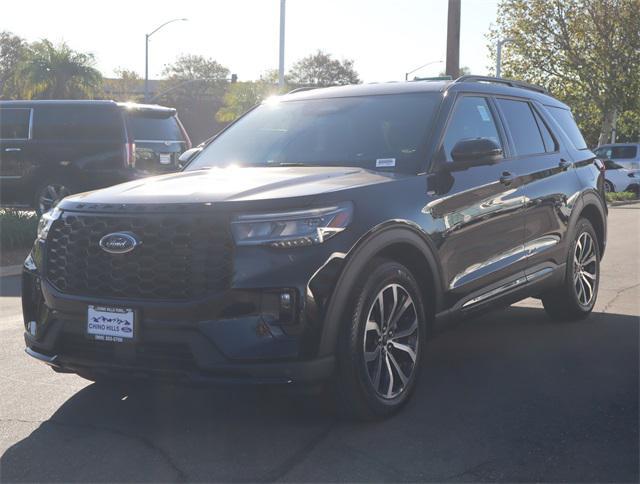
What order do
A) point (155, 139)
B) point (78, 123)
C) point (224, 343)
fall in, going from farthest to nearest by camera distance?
point (155, 139) < point (78, 123) < point (224, 343)

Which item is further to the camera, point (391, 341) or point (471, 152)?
point (471, 152)

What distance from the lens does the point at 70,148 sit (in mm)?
13508

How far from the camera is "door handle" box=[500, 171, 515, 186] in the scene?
5561 millimetres

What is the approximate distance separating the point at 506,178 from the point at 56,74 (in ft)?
147

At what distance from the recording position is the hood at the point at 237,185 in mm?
4094

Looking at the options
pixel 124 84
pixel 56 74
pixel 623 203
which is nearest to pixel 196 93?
pixel 124 84

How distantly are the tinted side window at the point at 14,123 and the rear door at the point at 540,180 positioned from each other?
9.42 m

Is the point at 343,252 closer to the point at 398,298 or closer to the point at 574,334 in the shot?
the point at 398,298

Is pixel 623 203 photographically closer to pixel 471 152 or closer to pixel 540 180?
pixel 540 180

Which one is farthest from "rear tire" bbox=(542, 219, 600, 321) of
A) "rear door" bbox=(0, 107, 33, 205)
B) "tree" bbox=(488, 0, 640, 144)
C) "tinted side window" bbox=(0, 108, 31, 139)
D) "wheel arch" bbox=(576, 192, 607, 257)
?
"tree" bbox=(488, 0, 640, 144)

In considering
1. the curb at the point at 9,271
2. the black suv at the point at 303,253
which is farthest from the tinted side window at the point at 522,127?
the curb at the point at 9,271

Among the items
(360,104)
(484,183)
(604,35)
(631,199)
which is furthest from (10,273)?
(604,35)

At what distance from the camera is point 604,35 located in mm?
33125

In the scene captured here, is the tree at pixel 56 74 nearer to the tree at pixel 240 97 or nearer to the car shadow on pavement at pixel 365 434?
the tree at pixel 240 97
